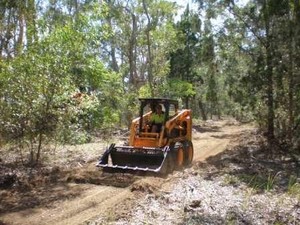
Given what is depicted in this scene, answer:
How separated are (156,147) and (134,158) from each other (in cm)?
84

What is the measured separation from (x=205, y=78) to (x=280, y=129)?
1158 inches

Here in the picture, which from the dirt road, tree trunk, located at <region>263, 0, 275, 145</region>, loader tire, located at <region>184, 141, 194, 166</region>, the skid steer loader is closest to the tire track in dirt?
the dirt road

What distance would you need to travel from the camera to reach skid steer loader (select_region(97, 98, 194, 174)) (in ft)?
39.5

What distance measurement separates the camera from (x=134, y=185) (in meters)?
10.1

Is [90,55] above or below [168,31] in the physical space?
below

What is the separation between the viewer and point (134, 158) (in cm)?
1221

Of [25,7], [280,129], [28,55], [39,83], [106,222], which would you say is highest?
[25,7]

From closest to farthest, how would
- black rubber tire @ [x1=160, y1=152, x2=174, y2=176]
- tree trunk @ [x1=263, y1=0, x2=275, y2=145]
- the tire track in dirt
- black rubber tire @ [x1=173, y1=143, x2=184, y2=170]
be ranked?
the tire track in dirt → black rubber tire @ [x1=160, y1=152, x2=174, y2=176] → black rubber tire @ [x1=173, y1=143, x2=184, y2=170] → tree trunk @ [x1=263, y1=0, x2=275, y2=145]

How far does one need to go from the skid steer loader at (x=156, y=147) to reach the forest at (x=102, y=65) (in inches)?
57.8

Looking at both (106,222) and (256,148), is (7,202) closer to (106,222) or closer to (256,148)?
(106,222)

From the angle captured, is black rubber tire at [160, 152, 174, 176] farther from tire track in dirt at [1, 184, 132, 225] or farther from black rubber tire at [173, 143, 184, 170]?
tire track in dirt at [1, 184, 132, 225]

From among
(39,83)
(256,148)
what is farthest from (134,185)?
(256,148)

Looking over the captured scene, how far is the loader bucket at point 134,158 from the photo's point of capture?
39.2ft

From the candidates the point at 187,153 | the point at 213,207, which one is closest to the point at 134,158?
the point at 187,153
